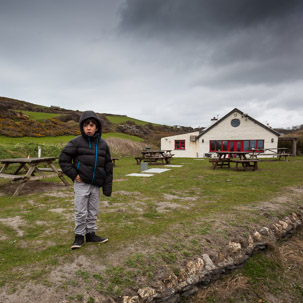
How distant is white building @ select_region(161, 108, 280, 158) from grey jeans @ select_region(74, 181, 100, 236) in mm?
23562

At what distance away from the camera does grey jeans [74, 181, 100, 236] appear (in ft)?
10.3

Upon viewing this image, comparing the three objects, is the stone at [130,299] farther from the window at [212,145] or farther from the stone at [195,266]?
the window at [212,145]

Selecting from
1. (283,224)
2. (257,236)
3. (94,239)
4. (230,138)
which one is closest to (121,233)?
(94,239)

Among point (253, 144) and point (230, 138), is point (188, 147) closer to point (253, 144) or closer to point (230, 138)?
point (230, 138)

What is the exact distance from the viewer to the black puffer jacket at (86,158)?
122 inches

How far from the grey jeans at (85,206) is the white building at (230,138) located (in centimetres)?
2356

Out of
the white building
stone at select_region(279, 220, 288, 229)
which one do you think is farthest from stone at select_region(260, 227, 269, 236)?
the white building

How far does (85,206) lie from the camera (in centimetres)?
317

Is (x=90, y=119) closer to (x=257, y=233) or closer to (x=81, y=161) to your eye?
(x=81, y=161)

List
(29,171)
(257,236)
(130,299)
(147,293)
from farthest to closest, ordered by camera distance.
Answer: (29,171), (257,236), (147,293), (130,299)

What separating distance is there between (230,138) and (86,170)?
80.9 feet

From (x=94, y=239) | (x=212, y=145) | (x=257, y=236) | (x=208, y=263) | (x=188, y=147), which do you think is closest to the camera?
(x=208, y=263)

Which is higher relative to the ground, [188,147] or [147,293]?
[188,147]

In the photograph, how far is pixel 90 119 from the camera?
10.4 ft
